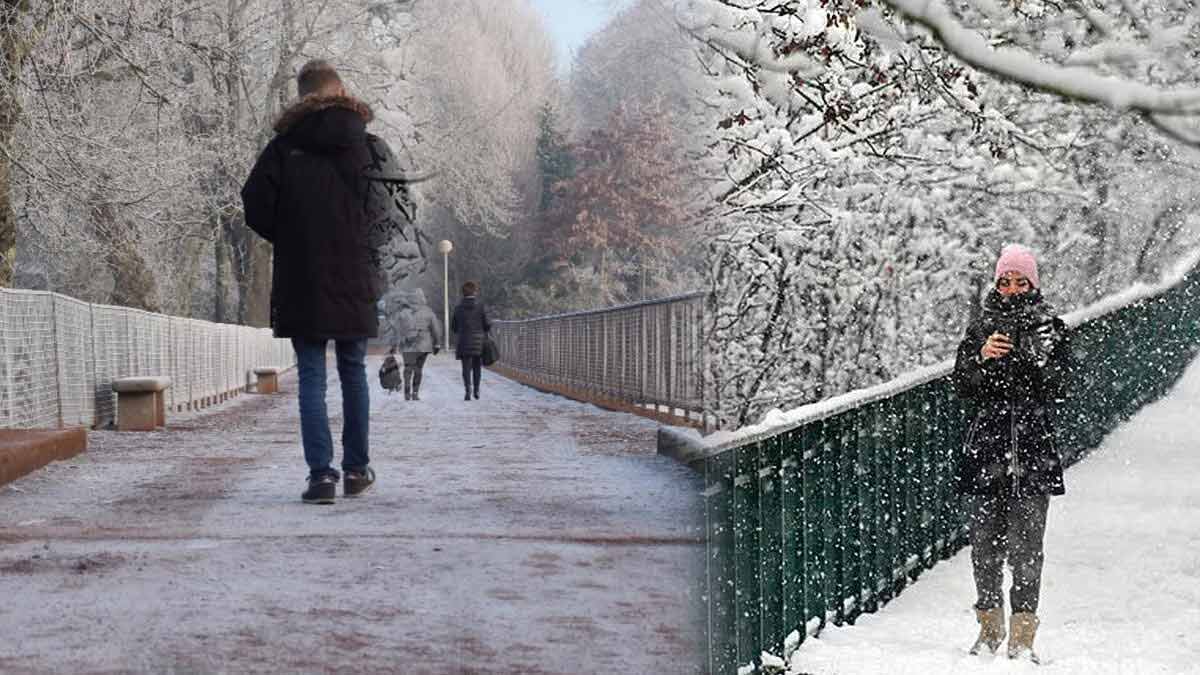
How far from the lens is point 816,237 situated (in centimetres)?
1412

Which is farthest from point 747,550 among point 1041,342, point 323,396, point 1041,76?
point 323,396

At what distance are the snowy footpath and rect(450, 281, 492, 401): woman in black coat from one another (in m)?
10.8

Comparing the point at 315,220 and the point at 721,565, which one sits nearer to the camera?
the point at 721,565

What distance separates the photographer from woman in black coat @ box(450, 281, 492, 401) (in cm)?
2284

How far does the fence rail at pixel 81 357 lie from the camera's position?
1203cm

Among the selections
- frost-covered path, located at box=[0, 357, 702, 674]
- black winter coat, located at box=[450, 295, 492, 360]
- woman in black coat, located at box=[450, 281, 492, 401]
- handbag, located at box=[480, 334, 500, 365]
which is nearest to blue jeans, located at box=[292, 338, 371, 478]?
frost-covered path, located at box=[0, 357, 702, 674]

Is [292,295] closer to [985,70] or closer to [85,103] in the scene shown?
[985,70]

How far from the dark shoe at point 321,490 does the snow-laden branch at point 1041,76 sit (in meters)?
3.24

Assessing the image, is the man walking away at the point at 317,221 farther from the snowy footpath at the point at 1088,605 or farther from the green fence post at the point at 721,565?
the green fence post at the point at 721,565

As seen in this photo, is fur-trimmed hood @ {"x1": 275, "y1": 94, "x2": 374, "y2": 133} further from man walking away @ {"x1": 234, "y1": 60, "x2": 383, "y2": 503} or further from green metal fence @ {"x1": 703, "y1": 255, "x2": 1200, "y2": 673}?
green metal fence @ {"x1": 703, "y1": 255, "x2": 1200, "y2": 673}

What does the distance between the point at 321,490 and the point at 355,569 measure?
1.77 meters

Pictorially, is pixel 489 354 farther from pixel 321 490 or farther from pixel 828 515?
pixel 828 515

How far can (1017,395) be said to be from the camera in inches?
249

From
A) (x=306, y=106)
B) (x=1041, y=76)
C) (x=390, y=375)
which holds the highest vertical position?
(x=306, y=106)
